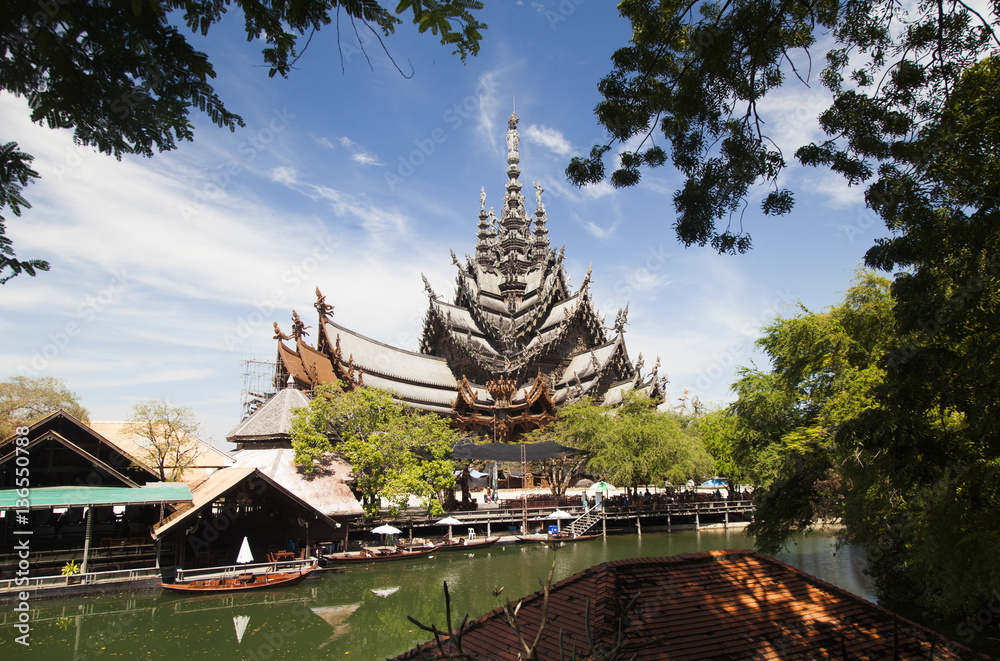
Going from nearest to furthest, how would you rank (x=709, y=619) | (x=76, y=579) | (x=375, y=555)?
(x=709, y=619) < (x=76, y=579) < (x=375, y=555)

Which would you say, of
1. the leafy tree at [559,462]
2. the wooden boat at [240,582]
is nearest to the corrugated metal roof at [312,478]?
the wooden boat at [240,582]

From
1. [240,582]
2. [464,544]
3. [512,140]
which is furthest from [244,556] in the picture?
[512,140]

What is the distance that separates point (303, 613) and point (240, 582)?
2.95 meters

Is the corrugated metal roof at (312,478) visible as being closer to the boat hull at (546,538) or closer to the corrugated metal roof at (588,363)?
the boat hull at (546,538)

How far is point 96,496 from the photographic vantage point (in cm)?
1686

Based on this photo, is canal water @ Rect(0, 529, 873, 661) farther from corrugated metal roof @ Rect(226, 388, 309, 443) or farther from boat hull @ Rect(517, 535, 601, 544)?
corrugated metal roof @ Rect(226, 388, 309, 443)

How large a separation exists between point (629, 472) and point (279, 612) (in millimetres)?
17975

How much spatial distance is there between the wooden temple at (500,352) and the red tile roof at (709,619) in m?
25.8

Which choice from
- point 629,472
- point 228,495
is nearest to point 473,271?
point 629,472

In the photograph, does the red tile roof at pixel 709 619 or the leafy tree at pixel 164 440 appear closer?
the red tile roof at pixel 709 619

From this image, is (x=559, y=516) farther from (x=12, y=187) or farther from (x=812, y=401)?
(x=12, y=187)

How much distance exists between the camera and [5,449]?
17.0 m

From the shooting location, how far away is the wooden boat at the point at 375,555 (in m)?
20.7

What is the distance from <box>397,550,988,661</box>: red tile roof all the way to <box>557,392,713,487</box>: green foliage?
72.9 feet
